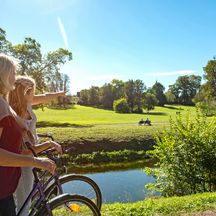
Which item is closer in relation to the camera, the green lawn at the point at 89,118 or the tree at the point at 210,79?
the green lawn at the point at 89,118

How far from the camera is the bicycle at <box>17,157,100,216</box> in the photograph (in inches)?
124

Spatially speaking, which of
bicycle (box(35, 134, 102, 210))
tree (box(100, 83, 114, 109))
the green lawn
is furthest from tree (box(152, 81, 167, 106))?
bicycle (box(35, 134, 102, 210))

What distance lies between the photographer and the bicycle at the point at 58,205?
10.4 feet

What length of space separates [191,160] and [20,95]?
685cm

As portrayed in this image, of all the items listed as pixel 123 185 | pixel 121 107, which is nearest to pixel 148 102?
pixel 121 107

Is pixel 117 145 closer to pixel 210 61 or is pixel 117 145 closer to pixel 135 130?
pixel 135 130

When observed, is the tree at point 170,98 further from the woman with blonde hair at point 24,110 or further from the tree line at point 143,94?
the woman with blonde hair at point 24,110

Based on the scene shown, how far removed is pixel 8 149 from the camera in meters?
2.54

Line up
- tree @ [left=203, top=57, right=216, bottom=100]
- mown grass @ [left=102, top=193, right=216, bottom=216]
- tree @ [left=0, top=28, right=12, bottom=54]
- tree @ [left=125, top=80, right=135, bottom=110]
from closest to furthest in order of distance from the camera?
mown grass @ [left=102, top=193, right=216, bottom=216] < tree @ [left=0, top=28, right=12, bottom=54] < tree @ [left=203, top=57, right=216, bottom=100] < tree @ [left=125, top=80, right=135, bottom=110]

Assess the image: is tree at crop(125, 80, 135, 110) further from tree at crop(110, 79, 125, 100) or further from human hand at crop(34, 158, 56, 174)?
human hand at crop(34, 158, 56, 174)

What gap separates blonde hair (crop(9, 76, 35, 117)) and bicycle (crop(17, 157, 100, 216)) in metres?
0.88

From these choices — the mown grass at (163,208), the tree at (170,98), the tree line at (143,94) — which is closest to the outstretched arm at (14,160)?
the mown grass at (163,208)

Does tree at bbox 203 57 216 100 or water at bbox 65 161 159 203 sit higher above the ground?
tree at bbox 203 57 216 100

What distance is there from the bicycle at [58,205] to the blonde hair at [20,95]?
0.88 metres
